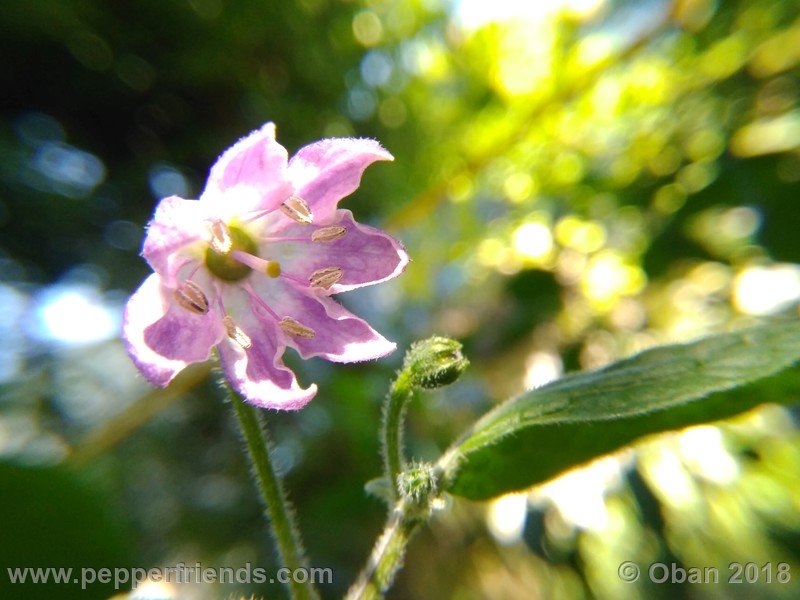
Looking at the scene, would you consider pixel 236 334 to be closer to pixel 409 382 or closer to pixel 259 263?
pixel 259 263

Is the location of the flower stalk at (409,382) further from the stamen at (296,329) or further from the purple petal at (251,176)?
the purple petal at (251,176)

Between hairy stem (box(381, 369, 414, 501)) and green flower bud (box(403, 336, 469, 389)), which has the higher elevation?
green flower bud (box(403, 336, 469, 389))

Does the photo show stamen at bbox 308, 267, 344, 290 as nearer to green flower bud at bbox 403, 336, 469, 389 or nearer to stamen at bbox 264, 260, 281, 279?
stamen at bbox 264, 260, 281, 279

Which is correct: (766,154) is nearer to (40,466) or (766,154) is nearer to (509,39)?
(509,39)

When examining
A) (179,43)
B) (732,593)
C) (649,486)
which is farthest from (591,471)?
(179,43)

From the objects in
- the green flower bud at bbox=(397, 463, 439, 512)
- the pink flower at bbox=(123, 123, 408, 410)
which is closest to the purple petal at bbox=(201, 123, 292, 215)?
the pink flower at bbox=(123, 123, 408, 410)

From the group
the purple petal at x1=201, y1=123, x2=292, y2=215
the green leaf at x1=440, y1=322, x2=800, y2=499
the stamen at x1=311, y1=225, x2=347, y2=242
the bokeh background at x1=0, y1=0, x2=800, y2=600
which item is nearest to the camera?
the green leaf at x1=440, y1=322, x2=800, y2=499

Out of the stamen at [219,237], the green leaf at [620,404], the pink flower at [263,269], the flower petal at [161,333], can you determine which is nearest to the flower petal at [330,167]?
the pink flower at [263,269]
